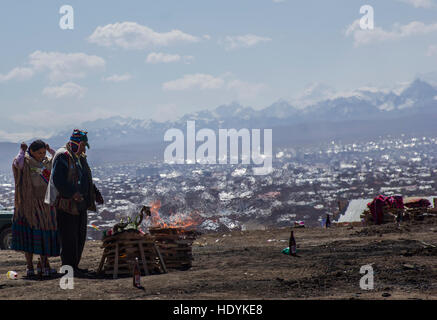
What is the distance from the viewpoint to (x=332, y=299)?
8180 millimetres

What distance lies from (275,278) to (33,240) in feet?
13.8

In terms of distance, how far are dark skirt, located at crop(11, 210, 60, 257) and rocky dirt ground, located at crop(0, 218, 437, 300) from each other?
57 centimetres

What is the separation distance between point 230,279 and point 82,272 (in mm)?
2863

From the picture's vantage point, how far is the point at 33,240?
11.0 m

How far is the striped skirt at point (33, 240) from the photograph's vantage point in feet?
36.0

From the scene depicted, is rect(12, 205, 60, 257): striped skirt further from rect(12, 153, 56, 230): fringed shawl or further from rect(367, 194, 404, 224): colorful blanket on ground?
→ rect(367, 194, 404, 224): colorful blanket on ground

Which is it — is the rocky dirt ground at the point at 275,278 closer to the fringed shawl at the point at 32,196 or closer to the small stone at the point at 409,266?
the small stone at the point at 409,266

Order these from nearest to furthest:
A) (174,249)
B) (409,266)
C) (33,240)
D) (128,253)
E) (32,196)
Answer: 1. (409,266)
2. (33,240)
3. (32,196)
4. (128,253)
5. (174,249)

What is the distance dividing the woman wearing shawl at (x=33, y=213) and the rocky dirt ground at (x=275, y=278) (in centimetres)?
59

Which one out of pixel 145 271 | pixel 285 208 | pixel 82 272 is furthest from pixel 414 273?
pixel 285 208

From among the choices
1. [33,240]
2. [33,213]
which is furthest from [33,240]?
[33,213]

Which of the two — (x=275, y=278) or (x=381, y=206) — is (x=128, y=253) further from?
(x=381, y=206)
